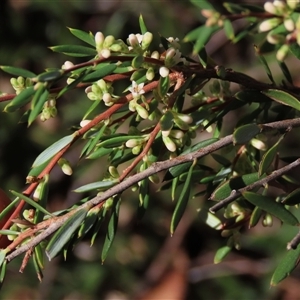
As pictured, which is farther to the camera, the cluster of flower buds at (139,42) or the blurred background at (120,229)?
the blurred background at (120,229)

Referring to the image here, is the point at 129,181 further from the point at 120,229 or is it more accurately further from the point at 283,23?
the point at 120,229

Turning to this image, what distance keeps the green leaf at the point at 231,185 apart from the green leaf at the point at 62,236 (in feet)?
0.38

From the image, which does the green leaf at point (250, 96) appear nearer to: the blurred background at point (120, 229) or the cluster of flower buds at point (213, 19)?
the cluster of flower buds at point (213, 19)

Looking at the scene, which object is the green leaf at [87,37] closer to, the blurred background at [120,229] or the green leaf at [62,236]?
the green leaf at [62,236]

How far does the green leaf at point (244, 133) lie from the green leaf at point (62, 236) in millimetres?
136

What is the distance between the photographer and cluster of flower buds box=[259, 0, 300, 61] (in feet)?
1.19

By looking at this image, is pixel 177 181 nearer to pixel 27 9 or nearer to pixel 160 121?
pixel 160 121

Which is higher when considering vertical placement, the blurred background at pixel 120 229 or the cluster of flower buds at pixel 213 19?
the cluster of flower buds at pixel 213 19

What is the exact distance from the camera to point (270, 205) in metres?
0.49

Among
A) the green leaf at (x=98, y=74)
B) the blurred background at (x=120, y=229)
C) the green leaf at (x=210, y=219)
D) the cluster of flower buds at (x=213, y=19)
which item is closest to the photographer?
the cluster of flower buds at (x=213, y=19)

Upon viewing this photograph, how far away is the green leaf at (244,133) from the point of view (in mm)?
471

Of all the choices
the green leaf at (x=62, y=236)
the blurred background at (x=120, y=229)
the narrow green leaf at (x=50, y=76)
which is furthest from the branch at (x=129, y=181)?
the blurred background at (x=120, y=229)

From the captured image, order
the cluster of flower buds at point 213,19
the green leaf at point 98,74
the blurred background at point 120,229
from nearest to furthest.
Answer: the cluster of flower buds at point 213,19 → the green leaf at point 98,74 → the blurred background at point 120,229

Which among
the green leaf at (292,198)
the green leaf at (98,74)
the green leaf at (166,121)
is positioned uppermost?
the green leaf at (98,74)
